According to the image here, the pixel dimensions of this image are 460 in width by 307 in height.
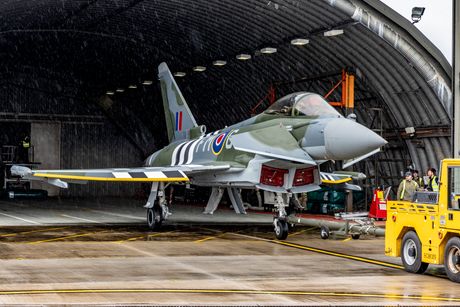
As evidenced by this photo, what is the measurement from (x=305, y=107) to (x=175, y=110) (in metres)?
7.21

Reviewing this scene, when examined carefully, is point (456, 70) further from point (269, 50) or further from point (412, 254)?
point (269, 50)

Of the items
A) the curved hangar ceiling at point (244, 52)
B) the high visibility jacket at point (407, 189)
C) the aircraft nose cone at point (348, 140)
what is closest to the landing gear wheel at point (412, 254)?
the aircraft nose cone at point (348, 140)

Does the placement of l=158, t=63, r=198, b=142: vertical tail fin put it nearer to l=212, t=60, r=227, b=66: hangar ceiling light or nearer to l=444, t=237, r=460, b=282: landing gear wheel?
l=212, t=60, r=227, b=66: hangar ceiling light

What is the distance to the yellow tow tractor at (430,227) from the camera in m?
10.7

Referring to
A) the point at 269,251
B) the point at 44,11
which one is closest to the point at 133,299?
the point at 269,251

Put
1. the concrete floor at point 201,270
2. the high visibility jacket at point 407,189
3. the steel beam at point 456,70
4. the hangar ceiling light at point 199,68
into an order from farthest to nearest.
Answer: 1. the hangar ceiling light at point 199,68
2. the steel beam at point 456,70
3. the high visibility jacket at point 407,189
4. the concrete floor at point 201,270

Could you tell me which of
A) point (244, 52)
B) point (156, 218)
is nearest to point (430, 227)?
point (156, 218)

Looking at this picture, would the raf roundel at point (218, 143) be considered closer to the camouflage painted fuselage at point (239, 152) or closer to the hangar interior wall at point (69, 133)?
the camouflage painted fuselage at point (239, 152)

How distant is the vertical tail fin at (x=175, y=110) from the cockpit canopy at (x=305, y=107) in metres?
5.52

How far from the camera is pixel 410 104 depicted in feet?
76.6

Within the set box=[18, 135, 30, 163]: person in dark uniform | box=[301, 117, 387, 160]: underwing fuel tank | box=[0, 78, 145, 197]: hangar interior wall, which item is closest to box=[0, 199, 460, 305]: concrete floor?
box=[301, 117, 387, 160]: underwing fuel tank

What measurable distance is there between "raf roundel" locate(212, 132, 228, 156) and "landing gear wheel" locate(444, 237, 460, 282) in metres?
8.67

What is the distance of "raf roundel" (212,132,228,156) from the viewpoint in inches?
733

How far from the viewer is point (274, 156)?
53.4ft
